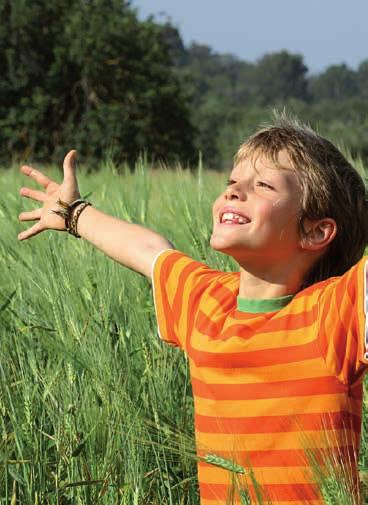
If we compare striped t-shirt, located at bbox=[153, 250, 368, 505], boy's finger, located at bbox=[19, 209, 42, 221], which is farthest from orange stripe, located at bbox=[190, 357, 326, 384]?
boy's finger, located at bbox=[19, 209, 42, 221]

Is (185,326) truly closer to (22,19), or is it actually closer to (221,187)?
(221,187)

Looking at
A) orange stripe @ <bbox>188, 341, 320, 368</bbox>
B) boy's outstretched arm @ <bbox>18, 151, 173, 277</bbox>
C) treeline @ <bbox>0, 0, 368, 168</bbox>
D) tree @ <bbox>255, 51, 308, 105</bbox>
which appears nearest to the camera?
orange stripe @ <bbox>188, 341, 320, 368</bbox>

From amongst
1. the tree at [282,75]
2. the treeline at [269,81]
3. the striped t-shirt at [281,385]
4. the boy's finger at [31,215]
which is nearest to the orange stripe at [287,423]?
the striped t-shirt at [281,385]

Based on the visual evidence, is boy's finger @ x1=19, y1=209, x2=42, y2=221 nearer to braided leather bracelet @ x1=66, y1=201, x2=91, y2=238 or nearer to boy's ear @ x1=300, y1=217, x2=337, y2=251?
braided leather bracelet @ x1=66, y1=201, x2=91, y2=238

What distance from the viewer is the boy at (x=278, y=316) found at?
147 centimetres

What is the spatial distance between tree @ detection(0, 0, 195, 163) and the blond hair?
19.3 meters

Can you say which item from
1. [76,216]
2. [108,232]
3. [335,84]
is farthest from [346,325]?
[335,84]

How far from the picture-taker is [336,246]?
5.59 ft

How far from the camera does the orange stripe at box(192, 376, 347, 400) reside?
147cm

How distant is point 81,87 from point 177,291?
21211 mm

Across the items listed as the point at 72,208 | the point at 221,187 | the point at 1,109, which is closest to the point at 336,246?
the point at 72,208

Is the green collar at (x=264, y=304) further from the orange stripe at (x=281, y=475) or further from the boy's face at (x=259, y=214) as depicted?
the orange stripe at (x=281, y=475)

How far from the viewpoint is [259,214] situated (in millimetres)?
1557

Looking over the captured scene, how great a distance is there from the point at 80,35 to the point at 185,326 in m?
21.1
